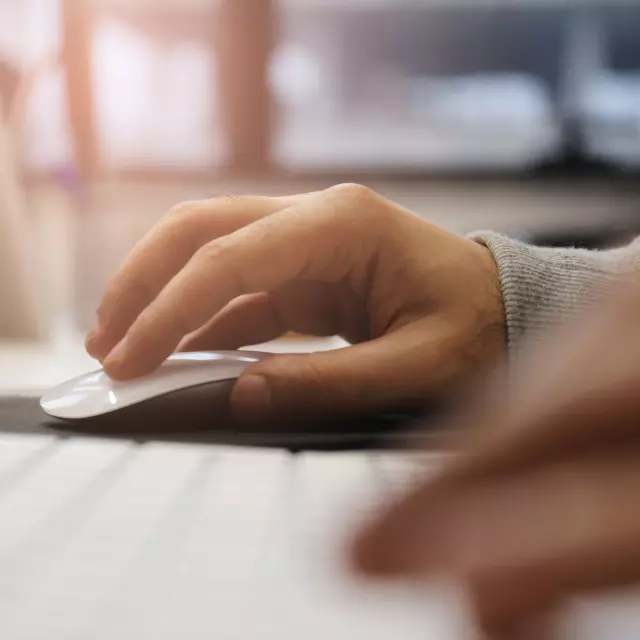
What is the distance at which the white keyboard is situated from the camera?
0.17 m

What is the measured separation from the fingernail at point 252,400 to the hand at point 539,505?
25 centimetres

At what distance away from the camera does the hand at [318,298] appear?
0.39m

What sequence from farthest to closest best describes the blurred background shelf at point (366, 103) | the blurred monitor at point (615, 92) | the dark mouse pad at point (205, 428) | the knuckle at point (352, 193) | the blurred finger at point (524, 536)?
1. the blurred monitor at point (615, 92)
2. the blurred background shelf at point (366, 103)
3. the knuckle at point (352, 193)
4. the dark mouse pad at point (205, 428)
5. the blurred finger at point (524, 536)

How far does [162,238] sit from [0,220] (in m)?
0.27

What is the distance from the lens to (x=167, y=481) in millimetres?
268

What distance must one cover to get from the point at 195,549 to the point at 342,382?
20 cm

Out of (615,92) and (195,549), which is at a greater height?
(615,92)

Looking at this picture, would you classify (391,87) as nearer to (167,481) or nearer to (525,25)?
(525,25)

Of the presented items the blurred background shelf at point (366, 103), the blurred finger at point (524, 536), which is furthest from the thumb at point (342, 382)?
the blurred background shelf at point (366, 103)

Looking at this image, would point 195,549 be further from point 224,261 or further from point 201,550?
point 224,261

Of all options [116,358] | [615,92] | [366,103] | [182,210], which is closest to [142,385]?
[116,358]

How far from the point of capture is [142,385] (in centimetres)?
37

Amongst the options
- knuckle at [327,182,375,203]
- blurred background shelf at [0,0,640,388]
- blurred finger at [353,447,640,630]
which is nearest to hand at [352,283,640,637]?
blurred finger at [353,447,640,630]

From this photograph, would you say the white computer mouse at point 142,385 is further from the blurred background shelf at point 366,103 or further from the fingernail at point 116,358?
the blurred background shelf at point 366,103
